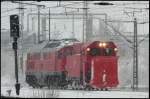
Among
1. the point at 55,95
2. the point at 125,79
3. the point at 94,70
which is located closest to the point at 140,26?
the point at 125,79

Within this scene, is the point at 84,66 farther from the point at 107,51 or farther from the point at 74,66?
the point at 107,51

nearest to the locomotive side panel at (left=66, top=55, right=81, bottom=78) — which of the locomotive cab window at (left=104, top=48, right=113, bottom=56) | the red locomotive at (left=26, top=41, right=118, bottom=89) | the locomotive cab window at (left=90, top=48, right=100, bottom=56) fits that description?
the red locomotive at (left=26, top=41, right=118, bottom=89)

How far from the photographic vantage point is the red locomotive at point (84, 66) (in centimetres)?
3322

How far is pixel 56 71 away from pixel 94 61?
3927 millimetres

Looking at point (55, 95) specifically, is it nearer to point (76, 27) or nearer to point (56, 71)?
Result: point (56, 71)

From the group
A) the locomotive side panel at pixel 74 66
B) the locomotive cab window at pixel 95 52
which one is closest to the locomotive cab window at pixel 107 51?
the locomotive cab window at pixel 95 52

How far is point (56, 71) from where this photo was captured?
36.5 m

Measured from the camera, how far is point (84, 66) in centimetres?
3350

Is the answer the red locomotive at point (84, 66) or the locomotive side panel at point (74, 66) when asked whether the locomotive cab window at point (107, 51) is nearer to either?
the red locomotive at point (84, 66)

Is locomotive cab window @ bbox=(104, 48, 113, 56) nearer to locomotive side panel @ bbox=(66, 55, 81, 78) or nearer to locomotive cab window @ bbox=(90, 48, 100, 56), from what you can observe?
locomotive cab window @ bbox=(90, 48, 100, 56)

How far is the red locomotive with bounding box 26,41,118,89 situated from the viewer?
109ft

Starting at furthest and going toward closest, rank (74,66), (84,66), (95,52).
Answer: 1. (74,66)
2. (95,52)
3. (84,66)

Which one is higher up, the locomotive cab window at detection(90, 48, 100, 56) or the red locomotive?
the locomotive cab window at detection(90, 48, 100, 56)

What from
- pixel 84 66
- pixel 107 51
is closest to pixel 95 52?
pixel 107 51
